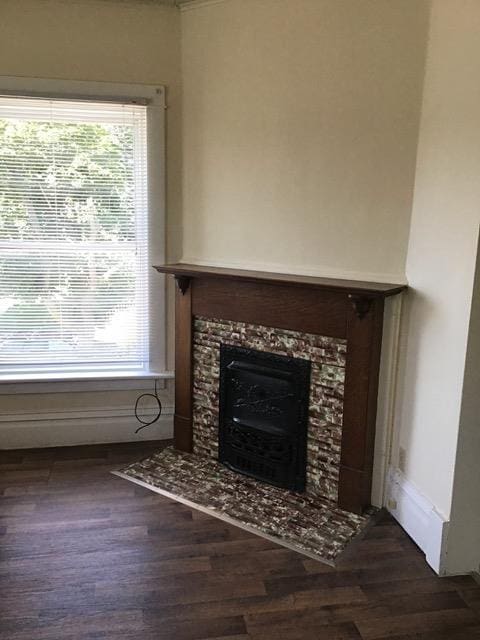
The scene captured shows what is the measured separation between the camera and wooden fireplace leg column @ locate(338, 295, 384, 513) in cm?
257

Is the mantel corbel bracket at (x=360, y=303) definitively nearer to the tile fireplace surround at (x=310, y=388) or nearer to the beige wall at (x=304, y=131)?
the tile fireplace surround at (x=310, y=388)

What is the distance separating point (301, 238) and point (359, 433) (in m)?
1.03

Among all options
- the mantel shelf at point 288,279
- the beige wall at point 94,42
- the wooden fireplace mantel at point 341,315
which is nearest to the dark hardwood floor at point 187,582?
the wooden fireplace mantel at point 341,315

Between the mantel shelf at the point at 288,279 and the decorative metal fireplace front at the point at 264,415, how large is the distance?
A: 419mm

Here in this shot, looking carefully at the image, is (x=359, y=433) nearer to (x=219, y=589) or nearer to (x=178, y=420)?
(x=219, y=589)

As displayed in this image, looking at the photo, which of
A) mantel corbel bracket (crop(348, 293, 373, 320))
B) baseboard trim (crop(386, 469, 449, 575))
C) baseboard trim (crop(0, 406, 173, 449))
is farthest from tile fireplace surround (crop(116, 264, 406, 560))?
baseboard trim (crop(0, 406, 173, 449))

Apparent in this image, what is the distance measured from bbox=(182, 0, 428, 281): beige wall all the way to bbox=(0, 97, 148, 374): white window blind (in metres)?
0.40

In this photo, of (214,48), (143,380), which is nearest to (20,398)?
→ (143,380)

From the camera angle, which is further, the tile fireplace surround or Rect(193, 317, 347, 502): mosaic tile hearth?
Rect(193, 317, 347, 502): mosaic tile hearth

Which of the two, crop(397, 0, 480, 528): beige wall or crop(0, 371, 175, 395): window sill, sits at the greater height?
crop(397, 0, 480, 528): beige wall

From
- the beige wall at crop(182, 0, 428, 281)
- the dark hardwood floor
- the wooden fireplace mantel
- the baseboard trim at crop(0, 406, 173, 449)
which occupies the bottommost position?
the dark hardwood floor

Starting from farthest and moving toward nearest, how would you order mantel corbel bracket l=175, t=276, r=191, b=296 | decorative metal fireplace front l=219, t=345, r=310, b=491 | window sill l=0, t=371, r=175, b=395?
window sill l=0, t=371, r=175, b=395, mantel corbel bracket l=175, t=276, r=191, b=296, decorative metal fireplace front l=219, t=345, r=310, b=491

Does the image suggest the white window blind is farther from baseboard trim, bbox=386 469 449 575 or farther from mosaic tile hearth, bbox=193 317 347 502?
baseboard trim, bbox=386 469 449 575

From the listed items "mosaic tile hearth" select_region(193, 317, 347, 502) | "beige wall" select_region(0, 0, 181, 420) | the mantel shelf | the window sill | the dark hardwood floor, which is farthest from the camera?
the window sill
